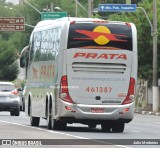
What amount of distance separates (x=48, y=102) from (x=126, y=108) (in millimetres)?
2741

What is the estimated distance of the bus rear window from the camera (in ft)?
102

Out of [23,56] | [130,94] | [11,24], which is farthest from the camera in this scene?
[11,24]

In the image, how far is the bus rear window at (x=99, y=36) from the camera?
31.1m

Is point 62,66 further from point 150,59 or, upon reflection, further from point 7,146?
point 150,59

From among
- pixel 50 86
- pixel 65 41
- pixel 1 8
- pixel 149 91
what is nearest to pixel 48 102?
pixel 50 86

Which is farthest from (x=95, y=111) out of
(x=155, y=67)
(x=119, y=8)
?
(x=119, y=8)

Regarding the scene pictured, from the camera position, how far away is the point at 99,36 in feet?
102

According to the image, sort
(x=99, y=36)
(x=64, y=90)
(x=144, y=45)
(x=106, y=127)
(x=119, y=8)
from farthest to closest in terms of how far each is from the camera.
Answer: (x=144, y=45), (x=119, y=8), (x=106, y=127), (x=99, y=36), (x=64, y=90)

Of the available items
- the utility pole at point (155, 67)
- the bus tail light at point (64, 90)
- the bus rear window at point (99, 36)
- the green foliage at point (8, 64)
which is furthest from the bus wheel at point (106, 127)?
the green foliage at point (8, 64)

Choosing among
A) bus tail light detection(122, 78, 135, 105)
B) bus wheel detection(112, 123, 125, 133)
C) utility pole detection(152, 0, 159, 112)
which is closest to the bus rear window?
bus tail light detection(122, 78, 135, 105)

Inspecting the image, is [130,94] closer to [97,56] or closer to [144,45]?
[97,56]

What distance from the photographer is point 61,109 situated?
31078mm

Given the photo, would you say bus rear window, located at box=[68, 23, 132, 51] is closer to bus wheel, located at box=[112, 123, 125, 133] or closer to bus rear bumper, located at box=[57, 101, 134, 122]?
bus rear bumper, located at box=[57, 101, 134, 122]

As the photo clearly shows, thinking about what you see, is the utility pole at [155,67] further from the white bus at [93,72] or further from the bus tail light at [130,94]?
the bus tail light at [130,94]
